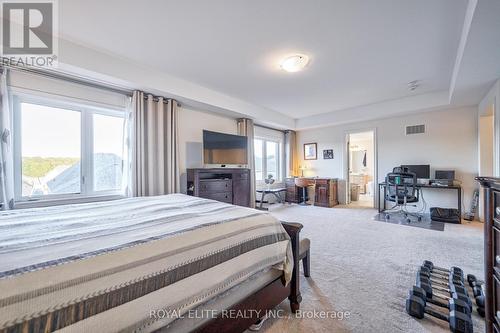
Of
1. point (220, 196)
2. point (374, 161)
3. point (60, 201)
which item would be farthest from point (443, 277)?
point (60, 201)

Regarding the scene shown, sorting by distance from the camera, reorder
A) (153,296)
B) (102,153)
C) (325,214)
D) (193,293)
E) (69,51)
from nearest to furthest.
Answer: (153,296) < (193,293) < (69,51) < (102,153) < (325,214)

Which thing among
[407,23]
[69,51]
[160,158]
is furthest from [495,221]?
[69,51]

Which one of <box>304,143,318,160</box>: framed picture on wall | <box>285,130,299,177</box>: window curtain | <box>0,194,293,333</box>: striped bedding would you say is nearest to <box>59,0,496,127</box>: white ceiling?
<box>0,194,293,333</box>: striped bedding

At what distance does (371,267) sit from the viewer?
2.29 metres

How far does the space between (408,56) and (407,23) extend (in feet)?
2.70

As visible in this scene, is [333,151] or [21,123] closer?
[21,123]

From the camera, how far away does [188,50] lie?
2.69 meters

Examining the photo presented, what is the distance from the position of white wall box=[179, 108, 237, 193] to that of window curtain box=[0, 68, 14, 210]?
2.20m

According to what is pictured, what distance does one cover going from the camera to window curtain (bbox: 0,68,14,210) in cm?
227

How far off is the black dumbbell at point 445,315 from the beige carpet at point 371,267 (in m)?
0.05

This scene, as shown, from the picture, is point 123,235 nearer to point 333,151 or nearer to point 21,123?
point 21,123

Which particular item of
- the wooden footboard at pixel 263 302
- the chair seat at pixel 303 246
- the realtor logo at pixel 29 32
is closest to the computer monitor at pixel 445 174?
the chair seat at pixel 303 246

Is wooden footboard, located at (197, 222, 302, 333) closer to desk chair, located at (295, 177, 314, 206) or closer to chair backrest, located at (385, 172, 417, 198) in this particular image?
chair backrest, located at (385, 172, 417, 198)

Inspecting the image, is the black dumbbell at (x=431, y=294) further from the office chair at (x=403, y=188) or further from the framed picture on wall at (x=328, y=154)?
the framed picture on wall at (x=328, y=154)
